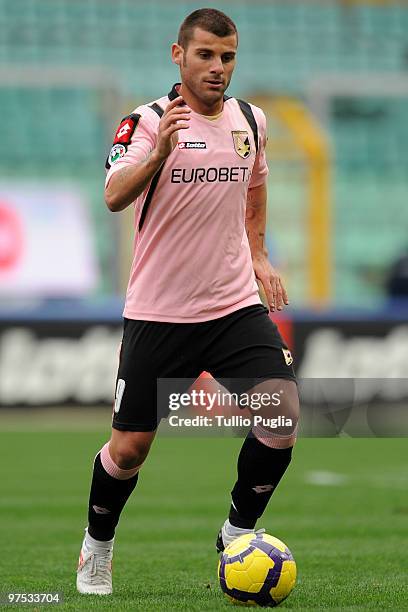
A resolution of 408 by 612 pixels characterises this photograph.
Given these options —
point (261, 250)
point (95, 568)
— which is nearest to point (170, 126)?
point (261, 250)

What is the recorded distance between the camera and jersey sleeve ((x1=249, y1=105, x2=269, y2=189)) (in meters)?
5.46

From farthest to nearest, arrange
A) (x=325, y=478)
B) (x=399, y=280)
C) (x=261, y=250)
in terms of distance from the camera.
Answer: (x=399, y=280) < (x=325, y=478) < (x=261, y=250)

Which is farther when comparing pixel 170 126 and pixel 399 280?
pixel 399 280

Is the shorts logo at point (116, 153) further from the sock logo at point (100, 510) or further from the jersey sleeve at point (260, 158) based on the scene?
the sock logo at point (100, 510)

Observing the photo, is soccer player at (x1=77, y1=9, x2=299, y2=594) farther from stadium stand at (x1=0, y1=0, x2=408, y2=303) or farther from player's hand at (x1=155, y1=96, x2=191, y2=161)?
stadium stand at (x1=0, y1=0, x2=408, y2=303)

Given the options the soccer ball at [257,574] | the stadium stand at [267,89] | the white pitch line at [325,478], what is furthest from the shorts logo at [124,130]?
the stadium stand at [267,89]

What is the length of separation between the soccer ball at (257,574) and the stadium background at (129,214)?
2.63 meters

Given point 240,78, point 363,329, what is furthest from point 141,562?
point 240,78

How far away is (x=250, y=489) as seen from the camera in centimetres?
538

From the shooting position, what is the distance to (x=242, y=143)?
5301mm

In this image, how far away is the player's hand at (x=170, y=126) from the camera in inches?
189

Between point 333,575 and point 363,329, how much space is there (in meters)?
10.8

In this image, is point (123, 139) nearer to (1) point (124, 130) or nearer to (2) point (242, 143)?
(1) point (124, 130)

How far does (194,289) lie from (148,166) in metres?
0.64
